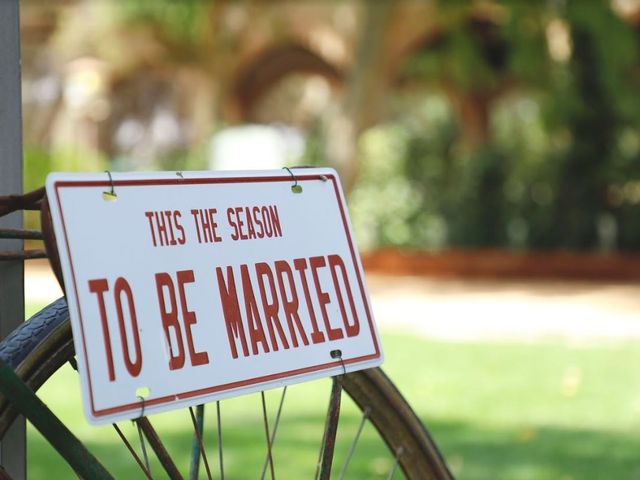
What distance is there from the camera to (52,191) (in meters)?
1.24

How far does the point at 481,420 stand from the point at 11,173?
3.32 meters

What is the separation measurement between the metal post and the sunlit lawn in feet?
6.89

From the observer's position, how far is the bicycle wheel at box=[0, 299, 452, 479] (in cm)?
143

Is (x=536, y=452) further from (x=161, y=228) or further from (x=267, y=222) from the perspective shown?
(x=161, y=228)

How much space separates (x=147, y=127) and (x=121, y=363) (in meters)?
31.8

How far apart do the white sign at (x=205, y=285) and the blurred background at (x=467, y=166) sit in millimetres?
2447

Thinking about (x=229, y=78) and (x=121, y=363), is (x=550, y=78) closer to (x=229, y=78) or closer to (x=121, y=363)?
(x=229, y=78)

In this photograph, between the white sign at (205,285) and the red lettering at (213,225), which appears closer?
the white sign at (205,285)

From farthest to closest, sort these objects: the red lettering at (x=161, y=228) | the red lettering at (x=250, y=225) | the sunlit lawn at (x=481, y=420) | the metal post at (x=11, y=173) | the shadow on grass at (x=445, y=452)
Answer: the sunlit lawn at (x=481, y=420) < the shadow on grass at (x=445, y=452) < the metal post at (x=11, y=173) < the red lettering at (x=250, y=225) < the red lettering at (x=161, y=228)

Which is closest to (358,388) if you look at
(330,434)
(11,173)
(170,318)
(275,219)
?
(330,434)

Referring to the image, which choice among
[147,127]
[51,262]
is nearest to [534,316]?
[51,262]

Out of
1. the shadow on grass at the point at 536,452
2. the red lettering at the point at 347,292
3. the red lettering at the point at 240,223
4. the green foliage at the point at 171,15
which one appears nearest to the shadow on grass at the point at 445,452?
the shadow on grass at the point at 536,452

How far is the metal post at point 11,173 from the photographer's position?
172 centimetres

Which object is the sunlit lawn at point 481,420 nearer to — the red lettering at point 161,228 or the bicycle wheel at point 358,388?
the bicycle wheel at point 358,388
